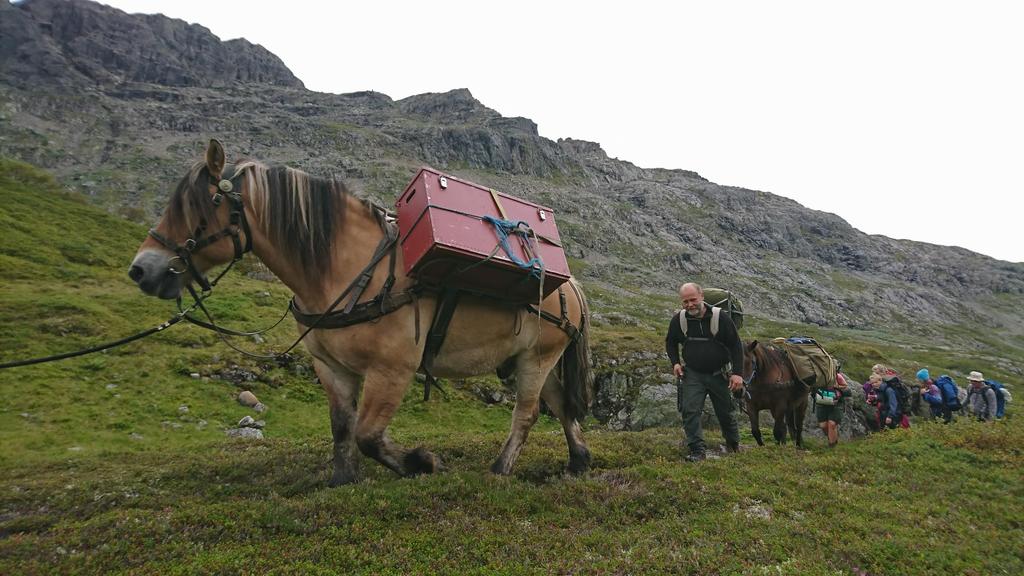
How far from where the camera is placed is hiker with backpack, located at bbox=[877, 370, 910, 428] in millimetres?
15195

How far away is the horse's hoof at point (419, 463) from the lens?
6145 mm

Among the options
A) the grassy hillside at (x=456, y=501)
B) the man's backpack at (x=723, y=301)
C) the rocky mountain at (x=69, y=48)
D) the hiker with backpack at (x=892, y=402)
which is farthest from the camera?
the rocky mountain at (x=69, y=48)

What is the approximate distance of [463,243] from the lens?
17.6 feet

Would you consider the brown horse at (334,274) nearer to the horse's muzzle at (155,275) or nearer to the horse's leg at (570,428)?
the horse's muzzle at (155,275)

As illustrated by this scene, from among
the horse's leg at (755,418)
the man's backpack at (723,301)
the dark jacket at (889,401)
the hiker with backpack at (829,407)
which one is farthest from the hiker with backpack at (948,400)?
the man's backpack at (723,301)

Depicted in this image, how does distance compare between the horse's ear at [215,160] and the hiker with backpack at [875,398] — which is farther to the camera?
the hiker with backpack at [875,398]

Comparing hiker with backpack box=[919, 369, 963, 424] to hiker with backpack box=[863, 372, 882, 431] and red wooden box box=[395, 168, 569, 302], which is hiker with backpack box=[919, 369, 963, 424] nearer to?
hiker with backpack box=[863, 372, 882, 431]

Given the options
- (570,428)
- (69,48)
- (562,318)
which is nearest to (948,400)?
→ (570,428)

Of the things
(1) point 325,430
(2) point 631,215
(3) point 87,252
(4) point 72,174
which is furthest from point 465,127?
(1) point 325,430

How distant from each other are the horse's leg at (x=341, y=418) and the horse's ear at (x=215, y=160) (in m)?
2.53

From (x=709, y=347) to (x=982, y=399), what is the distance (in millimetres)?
16572

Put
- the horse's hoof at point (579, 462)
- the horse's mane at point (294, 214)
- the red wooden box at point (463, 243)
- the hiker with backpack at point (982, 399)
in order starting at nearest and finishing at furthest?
1. the red wooden box at point (463, 243)
2. the horse's mane at point (294, 214)
3. the horse's hoof at point (579, 462)
4. the hiker with backpack at point (982, 399)

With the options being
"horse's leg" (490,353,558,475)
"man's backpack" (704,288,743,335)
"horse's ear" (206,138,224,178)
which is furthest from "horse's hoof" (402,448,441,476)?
"man's backpack" (704,288,743,335)

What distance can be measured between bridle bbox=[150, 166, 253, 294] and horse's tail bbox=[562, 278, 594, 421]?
4.81 m
